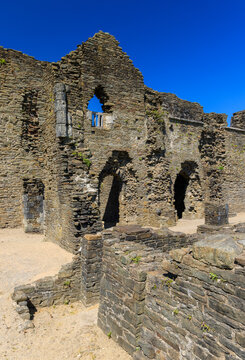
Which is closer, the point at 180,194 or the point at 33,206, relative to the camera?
the point at 33,206

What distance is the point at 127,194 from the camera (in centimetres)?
1316

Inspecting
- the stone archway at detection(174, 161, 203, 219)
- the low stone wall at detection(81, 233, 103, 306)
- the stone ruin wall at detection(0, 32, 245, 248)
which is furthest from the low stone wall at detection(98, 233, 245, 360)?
the stone archway at detection(174, 161, 203, 219)

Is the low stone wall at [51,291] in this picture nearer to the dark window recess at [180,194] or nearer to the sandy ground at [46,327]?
the sandy ground at [46,327]

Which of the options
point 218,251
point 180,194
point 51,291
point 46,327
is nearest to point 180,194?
point 180,194

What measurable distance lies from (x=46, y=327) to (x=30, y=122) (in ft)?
31.2

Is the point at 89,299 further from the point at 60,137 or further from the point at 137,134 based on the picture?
the point at 137,134

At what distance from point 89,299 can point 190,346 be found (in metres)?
4.35

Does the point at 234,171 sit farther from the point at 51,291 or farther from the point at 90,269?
the point at 51,291

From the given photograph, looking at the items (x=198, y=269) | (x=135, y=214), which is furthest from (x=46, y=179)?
(x=198, y=269)

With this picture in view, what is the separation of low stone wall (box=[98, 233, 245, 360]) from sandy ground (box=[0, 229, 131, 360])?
404 millimetres

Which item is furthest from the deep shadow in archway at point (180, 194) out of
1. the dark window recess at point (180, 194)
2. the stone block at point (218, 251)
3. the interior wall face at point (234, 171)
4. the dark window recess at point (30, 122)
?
the stone block at point (218, 251)

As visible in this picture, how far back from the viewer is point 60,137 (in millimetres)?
10172

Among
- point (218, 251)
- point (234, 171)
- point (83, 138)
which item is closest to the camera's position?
point (218, 251)

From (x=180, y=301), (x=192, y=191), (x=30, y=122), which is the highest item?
(x=30, y=122)
